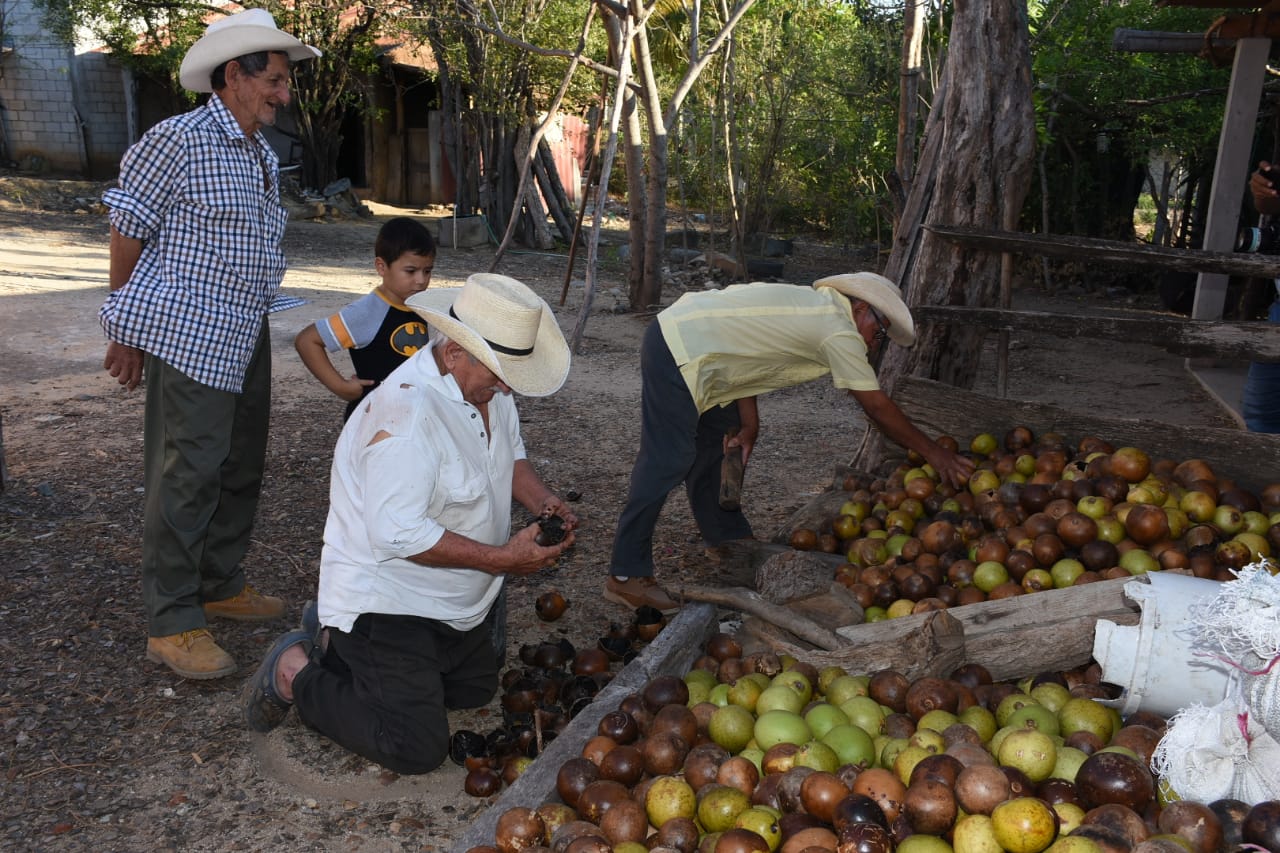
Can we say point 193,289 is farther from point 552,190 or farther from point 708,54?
point 552,190

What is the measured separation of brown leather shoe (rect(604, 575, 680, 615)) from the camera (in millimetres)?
4773

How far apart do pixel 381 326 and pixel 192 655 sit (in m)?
1.54

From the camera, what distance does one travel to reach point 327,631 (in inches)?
144

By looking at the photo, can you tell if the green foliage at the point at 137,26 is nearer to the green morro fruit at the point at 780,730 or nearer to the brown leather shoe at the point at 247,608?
the brown leather shoe at the point at 247,608

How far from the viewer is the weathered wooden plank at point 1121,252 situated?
188 inches

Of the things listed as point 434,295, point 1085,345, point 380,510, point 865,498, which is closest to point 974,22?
point 865,498

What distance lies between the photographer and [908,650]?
3.27 metres

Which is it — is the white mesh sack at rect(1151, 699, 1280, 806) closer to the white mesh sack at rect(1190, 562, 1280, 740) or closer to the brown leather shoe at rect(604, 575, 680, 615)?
the white mesh sack at rect(1190, 562, 1280, 740)

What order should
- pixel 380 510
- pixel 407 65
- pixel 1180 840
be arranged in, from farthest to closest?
1. pixel 407 65
2. pixel 380 510
3. pixel 1180 840

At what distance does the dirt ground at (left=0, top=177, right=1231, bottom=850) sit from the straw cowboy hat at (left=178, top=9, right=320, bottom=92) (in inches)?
92.5

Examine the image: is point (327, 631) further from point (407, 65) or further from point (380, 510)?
point (407, 65)

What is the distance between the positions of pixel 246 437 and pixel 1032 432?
11.7 feet

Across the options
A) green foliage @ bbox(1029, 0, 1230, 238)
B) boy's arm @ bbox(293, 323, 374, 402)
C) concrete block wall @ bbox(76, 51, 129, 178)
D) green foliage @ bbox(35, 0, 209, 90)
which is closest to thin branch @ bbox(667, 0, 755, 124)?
green foliage @ bbox(1029, 0, 1230, 238)

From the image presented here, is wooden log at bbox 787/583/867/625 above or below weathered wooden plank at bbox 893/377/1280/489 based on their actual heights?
below
